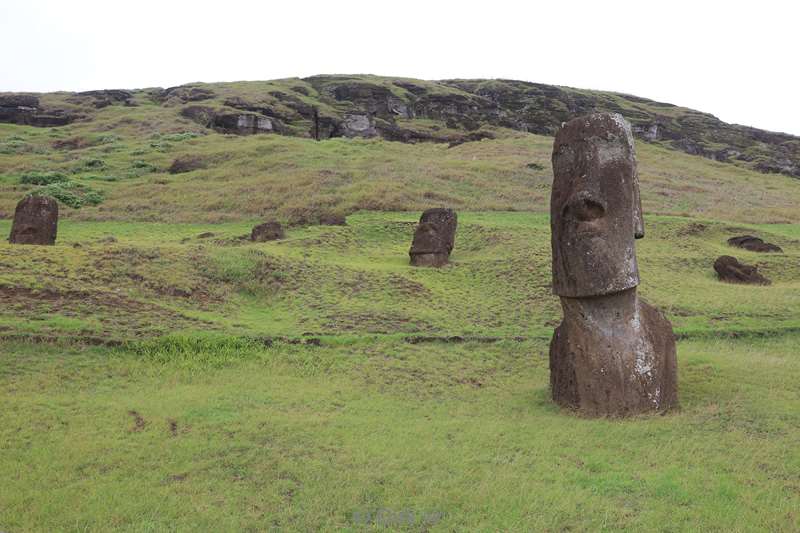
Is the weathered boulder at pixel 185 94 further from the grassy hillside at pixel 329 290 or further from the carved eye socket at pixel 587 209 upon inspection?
the carved eye socket at pixel 587 209

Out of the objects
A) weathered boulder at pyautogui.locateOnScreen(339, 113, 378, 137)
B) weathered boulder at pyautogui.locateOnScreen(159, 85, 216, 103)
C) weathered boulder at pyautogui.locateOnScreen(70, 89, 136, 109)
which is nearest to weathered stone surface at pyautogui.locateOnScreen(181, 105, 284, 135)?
weathered boulder at pyautogui.locateOnScreen(339, 113, 378, 137)

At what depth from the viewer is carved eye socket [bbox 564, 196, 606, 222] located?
9836 millimetres

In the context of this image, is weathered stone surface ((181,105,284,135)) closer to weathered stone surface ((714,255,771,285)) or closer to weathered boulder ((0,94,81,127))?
weathered boulder ((0,94,81,127))

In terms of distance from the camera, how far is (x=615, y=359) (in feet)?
31.6

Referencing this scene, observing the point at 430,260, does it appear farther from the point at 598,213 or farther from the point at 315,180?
the point at 315,180

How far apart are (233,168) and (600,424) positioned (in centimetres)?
3780

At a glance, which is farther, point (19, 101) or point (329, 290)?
point (19, 101)

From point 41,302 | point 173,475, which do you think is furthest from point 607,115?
point 41,302

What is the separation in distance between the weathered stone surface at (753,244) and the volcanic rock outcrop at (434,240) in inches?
494

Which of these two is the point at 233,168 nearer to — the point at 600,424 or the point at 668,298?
the point at 668,298

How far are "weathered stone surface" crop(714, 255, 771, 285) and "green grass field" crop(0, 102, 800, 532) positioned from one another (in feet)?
2.11

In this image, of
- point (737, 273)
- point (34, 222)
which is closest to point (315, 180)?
point (34, 222)

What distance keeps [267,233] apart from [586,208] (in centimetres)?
1752

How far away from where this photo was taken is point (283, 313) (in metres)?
16.2
